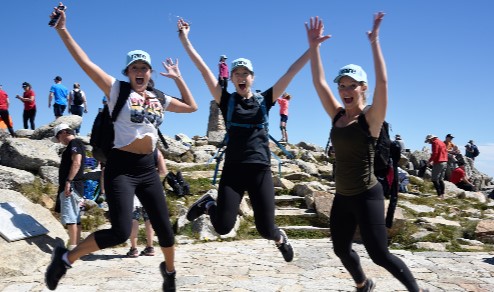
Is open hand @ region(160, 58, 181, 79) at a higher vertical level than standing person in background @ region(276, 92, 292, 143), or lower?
lower

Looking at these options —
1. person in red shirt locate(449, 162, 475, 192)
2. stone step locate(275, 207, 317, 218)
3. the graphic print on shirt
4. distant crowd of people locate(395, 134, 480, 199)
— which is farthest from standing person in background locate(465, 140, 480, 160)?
the graphic print on shirt

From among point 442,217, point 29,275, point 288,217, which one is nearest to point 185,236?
point 288,217

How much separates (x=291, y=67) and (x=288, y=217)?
21.9 feet

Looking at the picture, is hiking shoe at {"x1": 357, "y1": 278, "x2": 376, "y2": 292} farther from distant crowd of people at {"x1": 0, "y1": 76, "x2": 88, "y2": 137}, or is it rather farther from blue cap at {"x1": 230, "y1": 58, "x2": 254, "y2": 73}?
distant crowd of people at {"x1": 0, "y1": 76, "x2": 88, "y2": 137}

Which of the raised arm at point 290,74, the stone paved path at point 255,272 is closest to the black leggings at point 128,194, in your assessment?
the stone paved path at point 255,272

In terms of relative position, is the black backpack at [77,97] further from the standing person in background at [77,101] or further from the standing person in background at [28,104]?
the standing person in background at [28,104]

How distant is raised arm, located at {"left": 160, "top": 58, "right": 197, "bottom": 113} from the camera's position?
5180 millimetres

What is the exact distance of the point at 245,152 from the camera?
199 inches

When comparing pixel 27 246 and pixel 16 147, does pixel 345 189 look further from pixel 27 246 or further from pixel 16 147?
pixel 16 147

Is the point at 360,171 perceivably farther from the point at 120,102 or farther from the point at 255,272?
the point at 255,272

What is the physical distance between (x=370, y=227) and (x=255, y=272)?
309 centimetres

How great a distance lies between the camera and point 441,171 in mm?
16562

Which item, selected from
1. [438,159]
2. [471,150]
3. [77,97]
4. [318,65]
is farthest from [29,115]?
[471,150]

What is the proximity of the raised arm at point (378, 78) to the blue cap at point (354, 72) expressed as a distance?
0.29 meters
